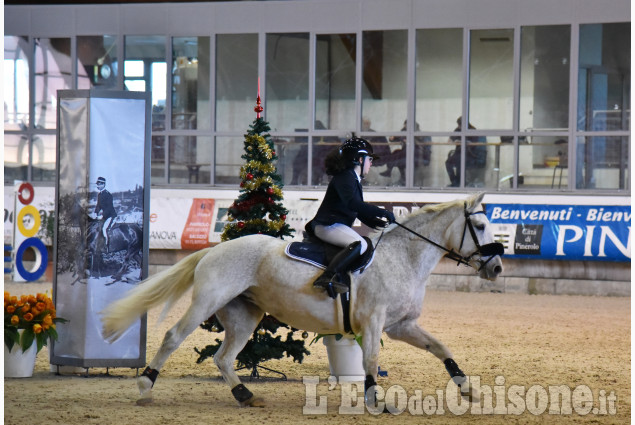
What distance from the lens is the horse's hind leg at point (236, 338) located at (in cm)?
737

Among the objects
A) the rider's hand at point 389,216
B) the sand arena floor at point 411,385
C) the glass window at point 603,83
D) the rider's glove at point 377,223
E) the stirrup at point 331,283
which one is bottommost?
the sand arena floor at point 411,385

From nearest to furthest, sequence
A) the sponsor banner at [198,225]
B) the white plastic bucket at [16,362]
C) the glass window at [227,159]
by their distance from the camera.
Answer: the white plastic bucket at [16,362] → the sponsor banner at [198,225] → the glass window at [227,159]

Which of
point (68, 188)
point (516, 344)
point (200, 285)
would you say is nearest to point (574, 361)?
point (516, 344)

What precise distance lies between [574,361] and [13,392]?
18.9 ft

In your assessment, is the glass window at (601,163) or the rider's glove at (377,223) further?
the glass window at (601,163)

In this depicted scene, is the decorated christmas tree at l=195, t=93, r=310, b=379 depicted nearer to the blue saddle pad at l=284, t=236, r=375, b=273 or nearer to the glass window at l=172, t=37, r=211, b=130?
the blue saddle pad at l=284, t=236, r=375, b=273

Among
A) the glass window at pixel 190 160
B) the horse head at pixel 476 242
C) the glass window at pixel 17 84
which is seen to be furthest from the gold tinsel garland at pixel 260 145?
the glass window at pixel 17 84

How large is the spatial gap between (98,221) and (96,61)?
13.5 m

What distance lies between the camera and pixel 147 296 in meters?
7.68

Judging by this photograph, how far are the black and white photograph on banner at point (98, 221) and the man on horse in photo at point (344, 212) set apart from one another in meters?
2.29

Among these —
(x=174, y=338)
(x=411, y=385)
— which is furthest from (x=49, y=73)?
(x=174, y=338)

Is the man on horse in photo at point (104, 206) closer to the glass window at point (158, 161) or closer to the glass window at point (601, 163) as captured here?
the glass window at point (158, 161)

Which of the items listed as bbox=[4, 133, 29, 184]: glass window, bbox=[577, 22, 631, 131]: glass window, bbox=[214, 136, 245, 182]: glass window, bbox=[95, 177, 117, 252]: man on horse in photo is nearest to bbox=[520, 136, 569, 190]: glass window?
bbox=[577, 22, 631, 131]: glass window

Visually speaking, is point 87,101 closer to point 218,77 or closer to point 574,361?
point 574,361
